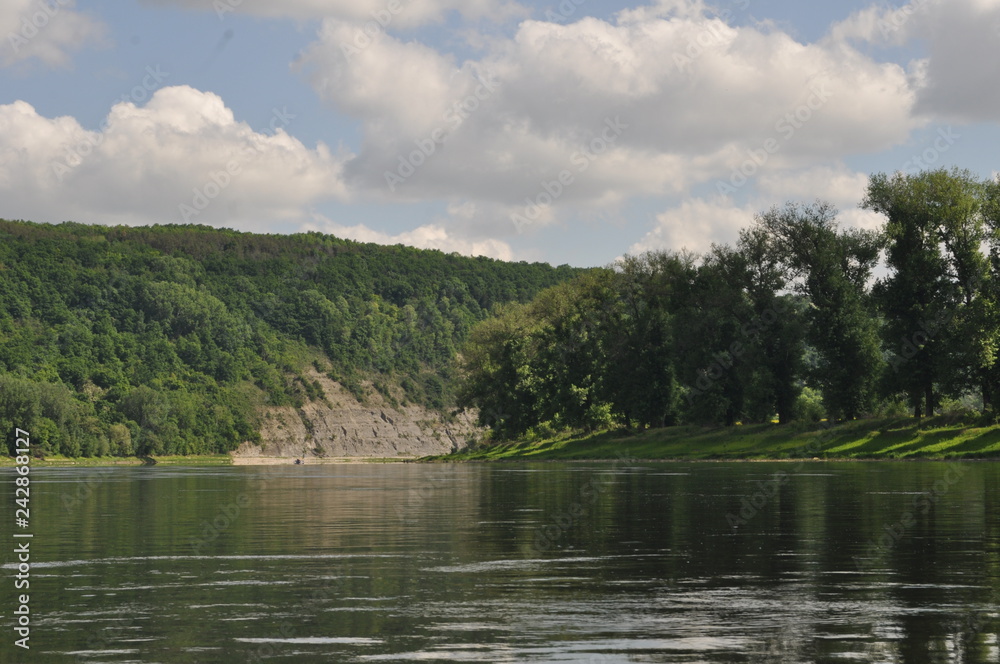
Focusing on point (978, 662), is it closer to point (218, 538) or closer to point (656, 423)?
point (218, 538)

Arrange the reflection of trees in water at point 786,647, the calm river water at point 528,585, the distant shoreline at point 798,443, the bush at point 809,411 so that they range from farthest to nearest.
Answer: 1. the bush at point 809,411
2. the distant shoreline at point 798,443
3. the calm river water at point 528,585
4. the reflection of trees in water at point 786,647

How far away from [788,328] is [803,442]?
1060 centimetres

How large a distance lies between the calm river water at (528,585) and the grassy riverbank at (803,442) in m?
51.3

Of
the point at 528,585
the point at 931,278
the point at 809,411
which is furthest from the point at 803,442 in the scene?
the point at 528,585

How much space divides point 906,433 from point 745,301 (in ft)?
71.7

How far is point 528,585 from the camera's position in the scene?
19.9m

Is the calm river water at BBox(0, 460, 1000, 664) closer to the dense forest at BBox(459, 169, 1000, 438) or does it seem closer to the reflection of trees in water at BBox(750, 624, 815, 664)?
the reflection of trees in water at BBox(750, 624, 815, 664)

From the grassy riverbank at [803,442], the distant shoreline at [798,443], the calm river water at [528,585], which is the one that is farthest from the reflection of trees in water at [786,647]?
the grassy riverbank at [803,442]

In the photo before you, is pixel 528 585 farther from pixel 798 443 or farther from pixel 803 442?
pixel 798 443

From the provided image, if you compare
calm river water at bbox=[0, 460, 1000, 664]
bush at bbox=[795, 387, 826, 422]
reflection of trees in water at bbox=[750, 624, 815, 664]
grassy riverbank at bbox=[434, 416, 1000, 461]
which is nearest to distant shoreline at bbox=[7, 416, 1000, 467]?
grassy riverbank at bbox=[434, 416, 1000, 461]

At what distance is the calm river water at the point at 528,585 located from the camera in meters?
14.5

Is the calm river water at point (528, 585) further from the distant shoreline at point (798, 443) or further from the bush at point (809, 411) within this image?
the bush at point (809, 411)

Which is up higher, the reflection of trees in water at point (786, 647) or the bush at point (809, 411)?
the bush at point (809, 411)

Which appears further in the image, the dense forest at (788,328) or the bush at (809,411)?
the bush at (809,411)
